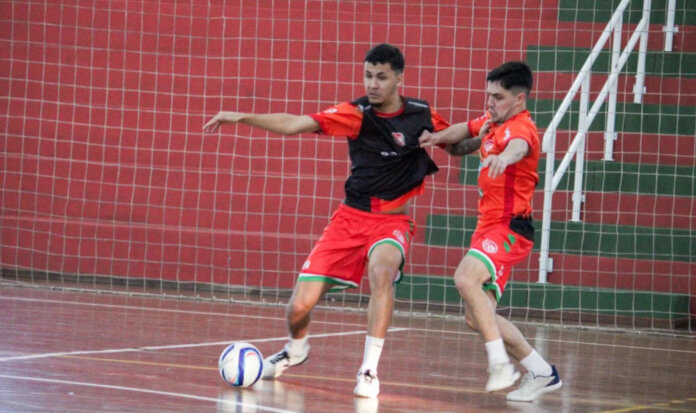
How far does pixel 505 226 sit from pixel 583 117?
15.6ft

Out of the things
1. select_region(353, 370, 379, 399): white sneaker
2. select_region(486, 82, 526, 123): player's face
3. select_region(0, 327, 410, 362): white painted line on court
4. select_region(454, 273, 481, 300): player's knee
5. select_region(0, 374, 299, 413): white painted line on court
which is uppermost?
select_region(486, 82, 526, 123): player's face

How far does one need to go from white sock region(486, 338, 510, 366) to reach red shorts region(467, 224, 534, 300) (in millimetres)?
308

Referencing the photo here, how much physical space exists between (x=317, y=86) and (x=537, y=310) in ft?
10.1

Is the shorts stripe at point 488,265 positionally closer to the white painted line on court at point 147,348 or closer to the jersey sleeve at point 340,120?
the jersey sleeve at point 340,120

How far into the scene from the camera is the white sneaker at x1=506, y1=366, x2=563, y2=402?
523 cm

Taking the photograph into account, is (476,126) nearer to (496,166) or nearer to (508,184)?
(508,184)

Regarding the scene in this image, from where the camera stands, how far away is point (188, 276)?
1094cm

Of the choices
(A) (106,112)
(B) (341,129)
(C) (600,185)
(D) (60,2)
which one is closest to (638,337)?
(C) (600,185)

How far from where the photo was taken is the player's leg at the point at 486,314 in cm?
498

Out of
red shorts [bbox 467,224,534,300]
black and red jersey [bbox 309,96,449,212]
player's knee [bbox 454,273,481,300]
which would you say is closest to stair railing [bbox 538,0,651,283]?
black and red jersey [bbox 309,96,449,212]

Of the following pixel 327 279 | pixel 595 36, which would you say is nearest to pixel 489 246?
pixel 327 279

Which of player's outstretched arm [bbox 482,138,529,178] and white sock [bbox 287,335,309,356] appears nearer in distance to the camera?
player's outstretched arm [bbox 482,138,529,178]

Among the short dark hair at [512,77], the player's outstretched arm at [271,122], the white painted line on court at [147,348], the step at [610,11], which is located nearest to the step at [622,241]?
the step at [610,11]

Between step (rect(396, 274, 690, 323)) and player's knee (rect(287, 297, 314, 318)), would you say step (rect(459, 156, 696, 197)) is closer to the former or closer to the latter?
step (rect(396, 274, 690, 323))
